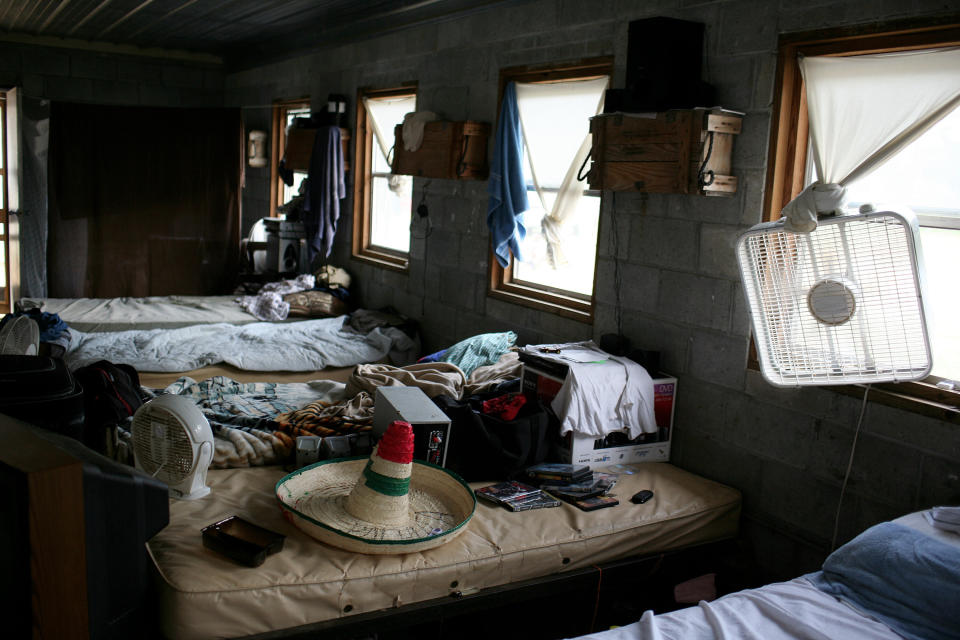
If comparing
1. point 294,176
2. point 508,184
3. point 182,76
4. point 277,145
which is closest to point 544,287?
point 508,184

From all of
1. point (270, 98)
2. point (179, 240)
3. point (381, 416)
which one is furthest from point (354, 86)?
point (381, 416)

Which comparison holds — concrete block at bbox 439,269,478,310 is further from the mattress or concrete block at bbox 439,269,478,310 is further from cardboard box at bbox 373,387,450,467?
cardboard box at bbox 373,387,450,467

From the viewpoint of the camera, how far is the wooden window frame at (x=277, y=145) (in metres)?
7.40

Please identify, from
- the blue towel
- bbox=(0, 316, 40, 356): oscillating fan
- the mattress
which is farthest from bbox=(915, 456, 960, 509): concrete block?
the mattress

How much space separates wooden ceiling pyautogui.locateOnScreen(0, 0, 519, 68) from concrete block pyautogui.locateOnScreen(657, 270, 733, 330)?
1916mm

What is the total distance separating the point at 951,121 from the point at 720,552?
5.59ft

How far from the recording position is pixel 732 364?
123 inches

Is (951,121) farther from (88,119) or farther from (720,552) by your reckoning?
(88,119)

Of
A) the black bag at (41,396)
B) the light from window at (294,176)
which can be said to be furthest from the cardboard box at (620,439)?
the light from window at (294,176)

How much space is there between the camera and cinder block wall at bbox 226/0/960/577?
2.64 metres

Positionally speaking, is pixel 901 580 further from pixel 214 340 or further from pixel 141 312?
pixel 141 312

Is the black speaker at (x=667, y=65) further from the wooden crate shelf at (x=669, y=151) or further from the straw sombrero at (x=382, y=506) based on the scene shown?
the straw sombrero at (x=382, y=506)

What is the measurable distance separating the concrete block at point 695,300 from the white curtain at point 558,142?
814mm

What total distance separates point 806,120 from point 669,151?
1.63ft
